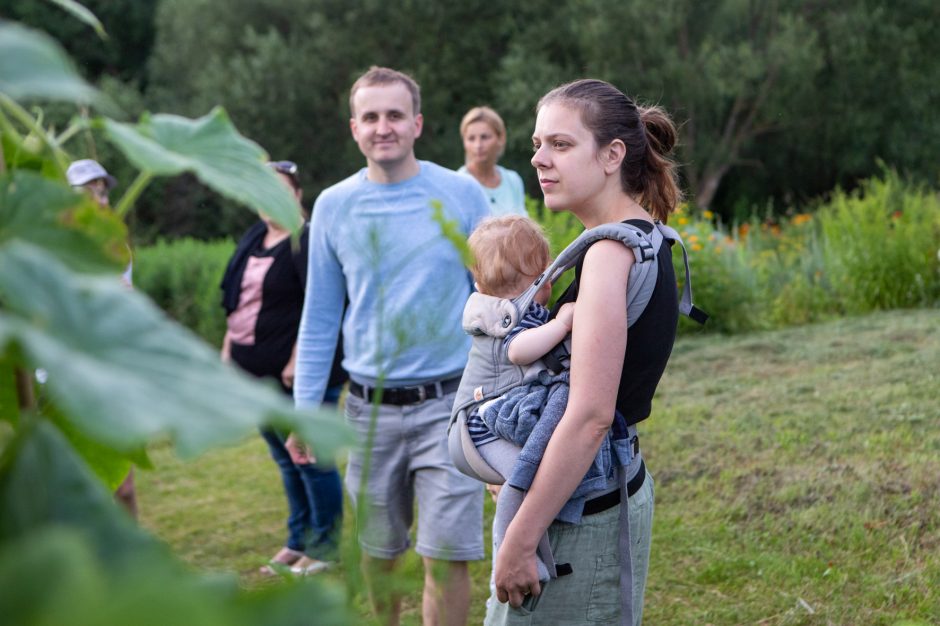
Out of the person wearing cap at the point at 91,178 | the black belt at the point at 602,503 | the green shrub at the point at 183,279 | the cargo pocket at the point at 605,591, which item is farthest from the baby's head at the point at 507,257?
the green shrub at the point at 183,279

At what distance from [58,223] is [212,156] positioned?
15cm

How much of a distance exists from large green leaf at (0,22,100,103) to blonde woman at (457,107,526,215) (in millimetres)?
5326

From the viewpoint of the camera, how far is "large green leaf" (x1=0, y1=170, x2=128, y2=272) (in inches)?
19.7

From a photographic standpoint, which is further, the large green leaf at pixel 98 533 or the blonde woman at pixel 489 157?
the blonde woman at pixel 489 157

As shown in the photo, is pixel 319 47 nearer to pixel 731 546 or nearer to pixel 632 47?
pixel 632 47

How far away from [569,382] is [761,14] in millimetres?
23296

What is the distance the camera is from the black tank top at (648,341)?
2051 mm

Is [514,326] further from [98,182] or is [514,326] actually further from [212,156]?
[98,182]

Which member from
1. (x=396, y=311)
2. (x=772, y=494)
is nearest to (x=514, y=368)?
(x=396, y=311)

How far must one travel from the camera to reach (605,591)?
6.91ft

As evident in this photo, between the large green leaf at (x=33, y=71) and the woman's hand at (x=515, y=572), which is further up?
the large green leaf at (x=33, y=71)

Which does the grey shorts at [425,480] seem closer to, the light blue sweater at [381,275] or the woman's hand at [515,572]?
the light blue sweater at [381,275]

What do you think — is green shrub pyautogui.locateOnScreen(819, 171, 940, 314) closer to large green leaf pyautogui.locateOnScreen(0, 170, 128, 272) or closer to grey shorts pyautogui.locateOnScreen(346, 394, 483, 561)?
grey shorts pyautogui.locateOnScreen(346, 394, 483, 561)

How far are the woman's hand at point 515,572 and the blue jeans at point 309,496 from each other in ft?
7.64
